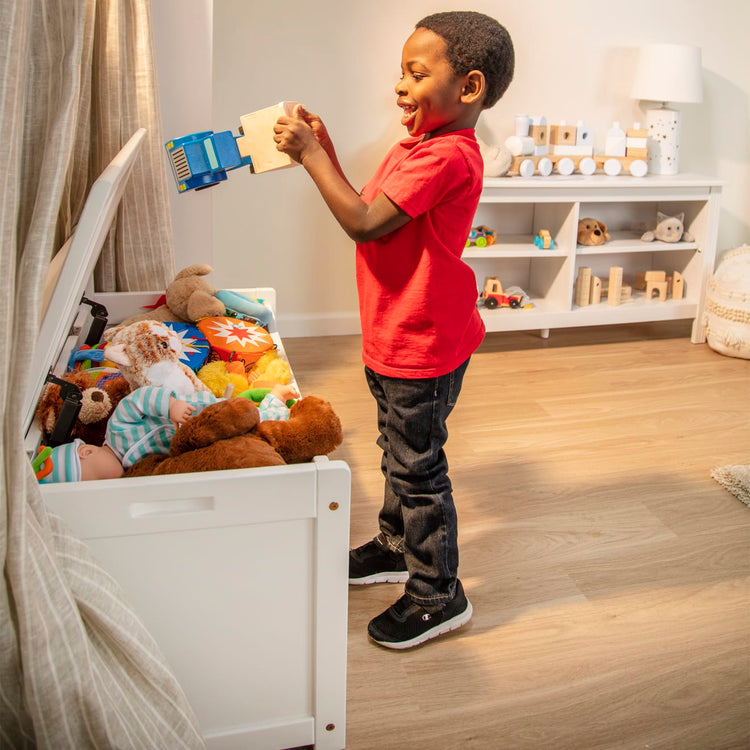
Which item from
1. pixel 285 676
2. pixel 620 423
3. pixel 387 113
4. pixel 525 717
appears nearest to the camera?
pixel 285 676

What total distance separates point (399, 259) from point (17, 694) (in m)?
0.72

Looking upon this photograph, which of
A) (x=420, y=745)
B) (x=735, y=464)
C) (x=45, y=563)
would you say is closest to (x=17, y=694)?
(x=45, y=563)

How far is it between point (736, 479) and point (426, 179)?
1.18 m

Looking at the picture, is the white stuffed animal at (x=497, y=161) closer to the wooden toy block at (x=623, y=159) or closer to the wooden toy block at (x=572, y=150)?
the wooden toy block at (x=572, y=150)

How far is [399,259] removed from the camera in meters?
1.17

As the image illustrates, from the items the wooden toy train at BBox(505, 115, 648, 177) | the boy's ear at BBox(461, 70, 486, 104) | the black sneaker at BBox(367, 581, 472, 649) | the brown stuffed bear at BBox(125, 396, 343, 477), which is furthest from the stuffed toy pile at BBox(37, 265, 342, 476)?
the wooden toy train at BBox(505, 115, 648, 177)

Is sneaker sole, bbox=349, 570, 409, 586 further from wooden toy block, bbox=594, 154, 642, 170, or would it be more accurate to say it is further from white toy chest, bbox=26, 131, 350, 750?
wooden toy block, bbox=594, 154, 642, 170

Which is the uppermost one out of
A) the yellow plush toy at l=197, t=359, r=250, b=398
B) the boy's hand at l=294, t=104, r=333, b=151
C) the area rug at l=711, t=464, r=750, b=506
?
the boy's hand at l=294, t=104, r=333, b=151

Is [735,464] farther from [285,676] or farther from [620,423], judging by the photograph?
[285,676]

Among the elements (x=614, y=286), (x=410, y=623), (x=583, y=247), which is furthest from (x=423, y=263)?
(x=614, y=286)

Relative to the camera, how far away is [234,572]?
0.97 metres

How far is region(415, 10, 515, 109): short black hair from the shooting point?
111 centimetres

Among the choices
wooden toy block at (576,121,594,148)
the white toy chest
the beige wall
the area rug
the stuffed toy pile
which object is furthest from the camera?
wooden toy block at (576,121,594,148)

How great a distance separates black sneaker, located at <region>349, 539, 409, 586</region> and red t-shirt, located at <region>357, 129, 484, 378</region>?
0.42 meters
